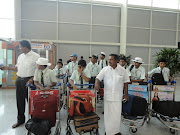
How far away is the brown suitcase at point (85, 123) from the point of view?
1809 millimetres

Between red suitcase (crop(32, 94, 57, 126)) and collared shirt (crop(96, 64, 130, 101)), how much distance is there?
0.87 metres

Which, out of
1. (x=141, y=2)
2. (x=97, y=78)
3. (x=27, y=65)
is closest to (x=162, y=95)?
(x=97, y=78)

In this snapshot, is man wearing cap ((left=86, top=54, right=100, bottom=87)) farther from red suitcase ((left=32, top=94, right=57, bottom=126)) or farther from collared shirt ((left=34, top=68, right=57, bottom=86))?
red suitcase ((left=32, top=94, right=57, bottom=126))

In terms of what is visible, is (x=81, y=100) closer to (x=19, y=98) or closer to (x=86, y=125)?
(x=86, y=125)

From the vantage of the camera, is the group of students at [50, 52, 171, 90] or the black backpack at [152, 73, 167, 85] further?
the black backpack at [152, 73, 167, 85]

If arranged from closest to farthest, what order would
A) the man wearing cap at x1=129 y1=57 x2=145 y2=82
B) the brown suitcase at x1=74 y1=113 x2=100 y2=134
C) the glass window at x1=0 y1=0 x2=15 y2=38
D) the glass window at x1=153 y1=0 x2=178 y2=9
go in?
the brown suitcase at x1=74 y1=113 x2=100 y2=134 → the man wearing cap at x1=129 y1=57 x2=145 y2=82 → the glass window at x1=0 y1=0 x2=15 y2=38 → the glass window at x1=153 y1=0 x2=178 y2=9

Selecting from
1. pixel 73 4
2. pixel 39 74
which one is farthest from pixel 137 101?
pixel 73 4

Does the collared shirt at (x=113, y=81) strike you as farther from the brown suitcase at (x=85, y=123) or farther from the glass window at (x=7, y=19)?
the glass window at (x=7, y=19)

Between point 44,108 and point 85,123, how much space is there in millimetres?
649

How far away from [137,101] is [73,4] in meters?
8.68

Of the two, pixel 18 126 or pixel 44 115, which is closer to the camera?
pixel 44 115

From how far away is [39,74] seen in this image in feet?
8.09

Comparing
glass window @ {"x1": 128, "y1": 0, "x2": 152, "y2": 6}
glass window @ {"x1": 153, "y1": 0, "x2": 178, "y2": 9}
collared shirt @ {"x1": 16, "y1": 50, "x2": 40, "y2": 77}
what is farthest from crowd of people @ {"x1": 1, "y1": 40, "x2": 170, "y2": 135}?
glass window @ {"x1": 153, "y1": 0, "x2": 178, "y2": 9}

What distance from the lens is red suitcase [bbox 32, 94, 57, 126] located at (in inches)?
75.2
